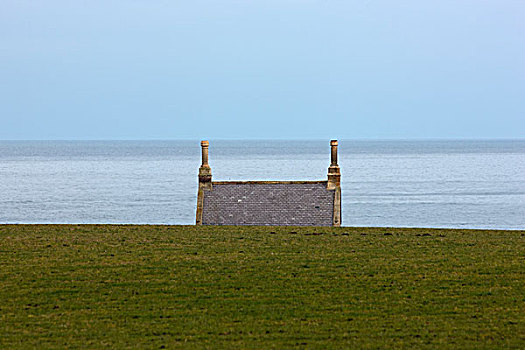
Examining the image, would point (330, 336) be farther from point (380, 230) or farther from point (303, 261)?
point (380, 230)

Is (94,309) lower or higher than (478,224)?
higher

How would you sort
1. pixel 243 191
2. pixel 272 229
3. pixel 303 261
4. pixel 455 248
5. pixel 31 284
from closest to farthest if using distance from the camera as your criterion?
pixel 31 284, pixel 303 261, pixel 455 248, pixel 272 229, pixel 243 191

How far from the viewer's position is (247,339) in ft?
55.7

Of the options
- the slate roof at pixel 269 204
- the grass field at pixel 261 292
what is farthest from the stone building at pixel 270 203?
the grass field at pixel 261 292

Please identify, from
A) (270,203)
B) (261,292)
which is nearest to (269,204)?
(270,203)

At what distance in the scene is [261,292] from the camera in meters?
21.9

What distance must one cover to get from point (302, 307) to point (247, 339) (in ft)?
11.1

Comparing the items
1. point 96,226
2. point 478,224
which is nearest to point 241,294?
point 96,226

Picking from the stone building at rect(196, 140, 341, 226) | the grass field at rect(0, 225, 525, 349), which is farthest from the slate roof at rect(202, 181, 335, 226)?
the grass field at rect(0, 225, 525, 349)

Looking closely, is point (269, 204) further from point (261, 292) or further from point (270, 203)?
point (261, 292)

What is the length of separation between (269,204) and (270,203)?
13 centimetres

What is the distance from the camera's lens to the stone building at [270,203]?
43.2 m

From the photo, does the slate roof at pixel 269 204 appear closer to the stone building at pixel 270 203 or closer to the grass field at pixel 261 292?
the stone building at pixel 270 203

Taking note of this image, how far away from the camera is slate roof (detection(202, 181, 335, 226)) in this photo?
142 ft
